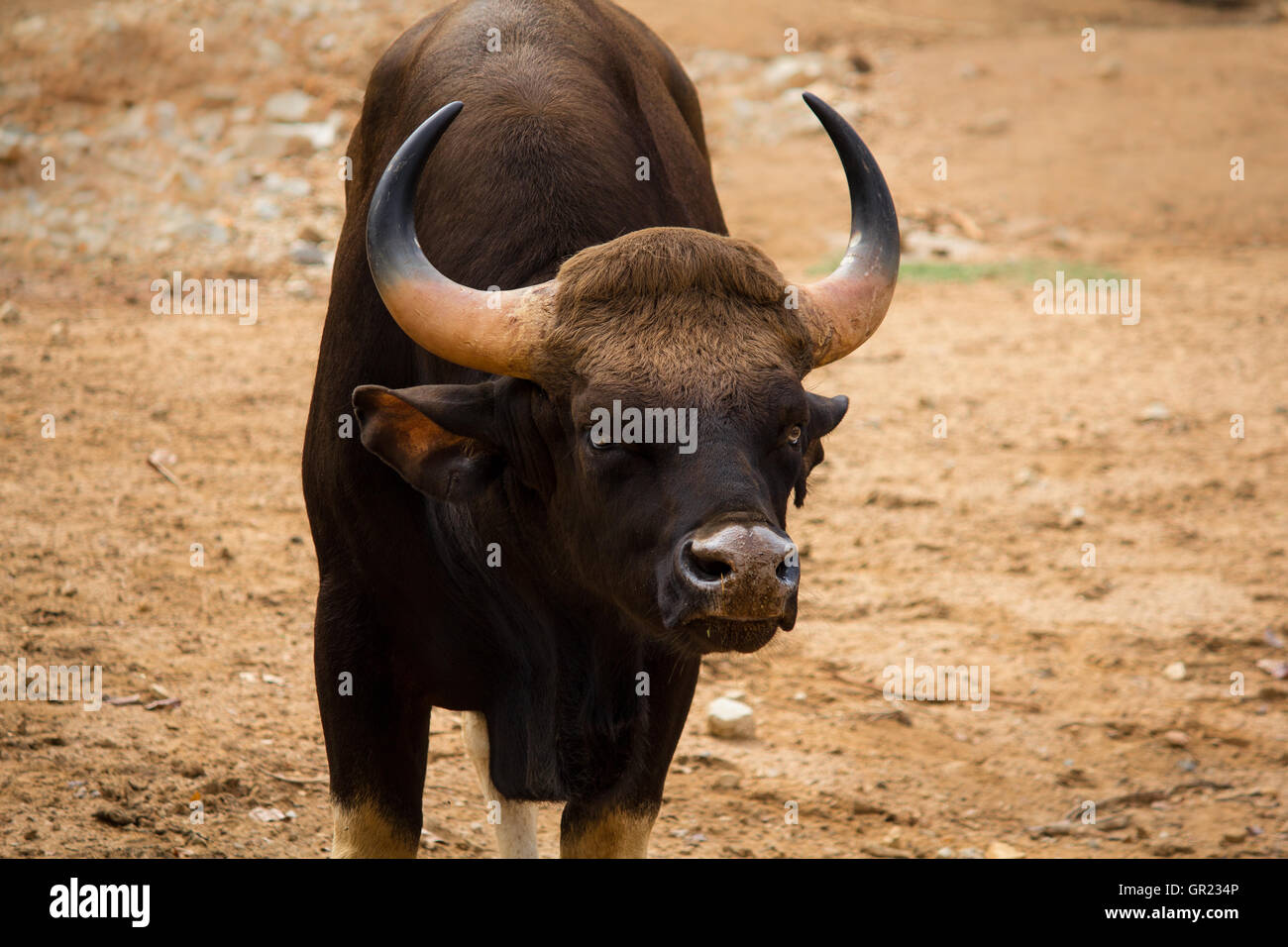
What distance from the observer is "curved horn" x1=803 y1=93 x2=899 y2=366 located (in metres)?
3.87

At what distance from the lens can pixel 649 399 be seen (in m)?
3.40

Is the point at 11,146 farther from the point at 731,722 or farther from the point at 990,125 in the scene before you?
the point at 990,125

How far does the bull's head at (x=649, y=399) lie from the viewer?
330 cm

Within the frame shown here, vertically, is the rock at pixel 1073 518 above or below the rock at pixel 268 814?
above

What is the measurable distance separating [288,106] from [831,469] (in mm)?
9184

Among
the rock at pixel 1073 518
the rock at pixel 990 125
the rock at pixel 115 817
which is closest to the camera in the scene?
the rock at pixel 115 817

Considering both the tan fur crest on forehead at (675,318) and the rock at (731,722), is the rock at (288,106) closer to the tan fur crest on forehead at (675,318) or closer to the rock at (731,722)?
the rock at (731,722)

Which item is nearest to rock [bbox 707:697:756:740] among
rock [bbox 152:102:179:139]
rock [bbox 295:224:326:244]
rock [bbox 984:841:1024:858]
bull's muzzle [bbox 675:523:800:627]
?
rock [bbox 984:841:1024:858]

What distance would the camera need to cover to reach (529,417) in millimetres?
3750

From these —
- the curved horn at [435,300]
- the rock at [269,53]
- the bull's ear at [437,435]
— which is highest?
the rock at [269,53]

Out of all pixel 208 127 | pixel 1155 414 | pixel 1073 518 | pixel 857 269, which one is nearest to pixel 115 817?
pixel 857 269

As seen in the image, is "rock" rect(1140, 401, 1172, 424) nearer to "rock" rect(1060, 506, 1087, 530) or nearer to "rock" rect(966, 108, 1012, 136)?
"rock" rect(1060, 506, 1087, 530)

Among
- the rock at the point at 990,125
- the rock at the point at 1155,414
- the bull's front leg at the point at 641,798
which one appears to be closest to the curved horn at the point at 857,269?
the bull's front leg at the point at 641,798

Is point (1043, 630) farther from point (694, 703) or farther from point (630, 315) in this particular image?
point (630, 315)
